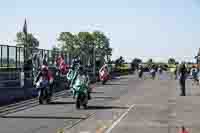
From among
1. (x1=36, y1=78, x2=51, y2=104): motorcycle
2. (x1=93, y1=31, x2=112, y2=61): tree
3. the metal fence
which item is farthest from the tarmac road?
(x1=93, y1=31, x2=112, y2=61): tree

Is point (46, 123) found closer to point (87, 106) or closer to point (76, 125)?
point (76, 125)

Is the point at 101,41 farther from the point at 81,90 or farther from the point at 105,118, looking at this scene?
the point at 105,118

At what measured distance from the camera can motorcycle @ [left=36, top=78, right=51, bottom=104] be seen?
Answer: 2252 cm

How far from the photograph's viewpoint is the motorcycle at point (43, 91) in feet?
73.9

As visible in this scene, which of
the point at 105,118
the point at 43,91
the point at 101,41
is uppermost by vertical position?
the point at 101,41

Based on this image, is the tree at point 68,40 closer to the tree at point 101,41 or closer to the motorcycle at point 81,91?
the tree at point 101,41

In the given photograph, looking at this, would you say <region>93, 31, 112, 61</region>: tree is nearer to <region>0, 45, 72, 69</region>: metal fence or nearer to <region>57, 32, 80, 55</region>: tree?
<region>57, 32, 80, 55</region>: tree

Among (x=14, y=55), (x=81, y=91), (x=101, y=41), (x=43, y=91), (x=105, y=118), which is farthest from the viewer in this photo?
(x=101, y=41)

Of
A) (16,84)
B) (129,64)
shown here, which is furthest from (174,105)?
(129,64)

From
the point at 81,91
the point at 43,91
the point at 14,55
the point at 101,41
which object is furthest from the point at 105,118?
→ the point at 101,41

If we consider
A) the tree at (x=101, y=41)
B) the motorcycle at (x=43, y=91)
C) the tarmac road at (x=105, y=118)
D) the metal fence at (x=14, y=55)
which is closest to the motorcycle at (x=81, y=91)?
the tarmac road at (x=105, y=118)

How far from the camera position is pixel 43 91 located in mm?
22547

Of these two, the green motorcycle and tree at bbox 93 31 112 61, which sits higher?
tree at bbox 93 31 112 61

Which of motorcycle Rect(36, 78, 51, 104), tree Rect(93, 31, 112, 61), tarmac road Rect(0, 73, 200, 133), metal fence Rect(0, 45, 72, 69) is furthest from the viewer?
tree Rect(93, 31, 112, 61)
